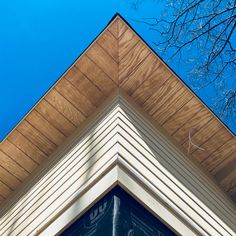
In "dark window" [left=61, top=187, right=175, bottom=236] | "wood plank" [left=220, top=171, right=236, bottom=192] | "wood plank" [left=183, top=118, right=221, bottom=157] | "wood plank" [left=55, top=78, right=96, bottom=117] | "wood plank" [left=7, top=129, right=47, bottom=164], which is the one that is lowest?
"dark window" [left=61, top=187, right=175, bottom=236]

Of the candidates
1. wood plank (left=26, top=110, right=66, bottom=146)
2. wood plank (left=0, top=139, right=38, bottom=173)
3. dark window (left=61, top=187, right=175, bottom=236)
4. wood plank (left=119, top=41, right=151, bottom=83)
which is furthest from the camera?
wood plank (left=0, top=139, right=38, bottom=173)

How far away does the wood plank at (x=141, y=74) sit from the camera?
14.6ft

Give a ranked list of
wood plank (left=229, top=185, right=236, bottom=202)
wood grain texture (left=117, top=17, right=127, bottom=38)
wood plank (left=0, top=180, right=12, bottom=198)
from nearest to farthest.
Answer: wood grain texture (left=117, top=17, right=127, bottom=38)
wood plank (left=229, top=185, right=236, bottom=202)
wood plank (left=0, top=180, right=12, bottom=198)

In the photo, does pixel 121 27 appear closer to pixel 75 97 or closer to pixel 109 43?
pixel 109 43

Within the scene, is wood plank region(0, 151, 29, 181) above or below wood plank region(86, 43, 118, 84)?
below

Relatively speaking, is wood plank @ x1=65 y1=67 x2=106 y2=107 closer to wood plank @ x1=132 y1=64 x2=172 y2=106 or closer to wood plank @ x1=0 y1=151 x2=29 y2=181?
wood plank @ x1=132 y1=64 x2=172 y2=106

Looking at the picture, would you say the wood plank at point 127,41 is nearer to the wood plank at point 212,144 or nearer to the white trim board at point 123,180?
the white trim board at point 123,180

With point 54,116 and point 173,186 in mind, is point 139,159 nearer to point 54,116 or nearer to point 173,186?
point 173,186

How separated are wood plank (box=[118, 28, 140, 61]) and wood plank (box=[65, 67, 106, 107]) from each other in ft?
1.55

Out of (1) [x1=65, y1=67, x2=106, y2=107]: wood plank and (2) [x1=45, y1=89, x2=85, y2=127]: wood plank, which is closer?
(1) [x1=65, y1=67, x2=106, y2=107]: wood plank

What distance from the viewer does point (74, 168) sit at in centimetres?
391

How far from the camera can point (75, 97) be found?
464cm

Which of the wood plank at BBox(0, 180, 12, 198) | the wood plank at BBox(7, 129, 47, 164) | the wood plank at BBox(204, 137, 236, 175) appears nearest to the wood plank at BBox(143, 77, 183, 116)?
the wood plank at BBox(204, 137, 236, 175)

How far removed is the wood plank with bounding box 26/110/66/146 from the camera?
15.7ft
